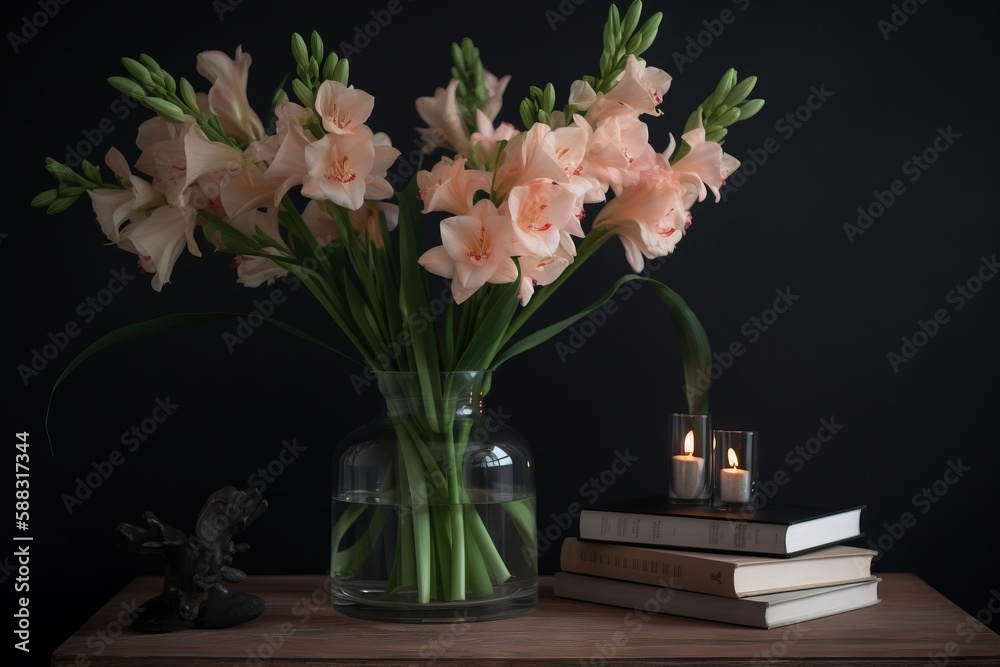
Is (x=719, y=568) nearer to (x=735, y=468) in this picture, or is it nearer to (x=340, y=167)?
(x=735, y=468)

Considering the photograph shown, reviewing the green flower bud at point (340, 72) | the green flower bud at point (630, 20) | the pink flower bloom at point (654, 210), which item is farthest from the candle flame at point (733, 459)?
the green flower bud at point (340, 72)

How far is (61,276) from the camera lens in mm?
1464

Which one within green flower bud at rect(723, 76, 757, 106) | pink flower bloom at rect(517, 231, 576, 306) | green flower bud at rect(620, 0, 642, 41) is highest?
green flower bud at rect(620, 0, 642, 41)

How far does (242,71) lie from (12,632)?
94 centimetres

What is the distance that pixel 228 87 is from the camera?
1.09m

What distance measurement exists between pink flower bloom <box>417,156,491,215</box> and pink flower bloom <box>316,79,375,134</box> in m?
0.10

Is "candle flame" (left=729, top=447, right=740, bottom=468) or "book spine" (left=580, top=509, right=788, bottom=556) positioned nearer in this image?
"book spine" (left=580, top=509, right=788, bottom=556)

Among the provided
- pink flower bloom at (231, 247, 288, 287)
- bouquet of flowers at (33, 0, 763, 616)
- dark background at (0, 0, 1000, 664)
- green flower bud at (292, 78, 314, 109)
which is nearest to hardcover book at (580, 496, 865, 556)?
bouquet of flowers at (33, 0, 763, 616)

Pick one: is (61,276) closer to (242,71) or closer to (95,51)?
(95,51)

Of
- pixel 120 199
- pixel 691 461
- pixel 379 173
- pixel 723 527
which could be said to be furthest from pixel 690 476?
pixel 120 199

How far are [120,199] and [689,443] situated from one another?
777 mm

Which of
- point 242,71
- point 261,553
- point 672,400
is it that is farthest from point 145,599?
point 672,400

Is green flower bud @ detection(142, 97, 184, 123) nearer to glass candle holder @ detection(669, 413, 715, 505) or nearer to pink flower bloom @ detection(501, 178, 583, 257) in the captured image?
pink flower bloom @ detection(501, 178, 583, 257)

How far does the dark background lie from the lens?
1481 mm
